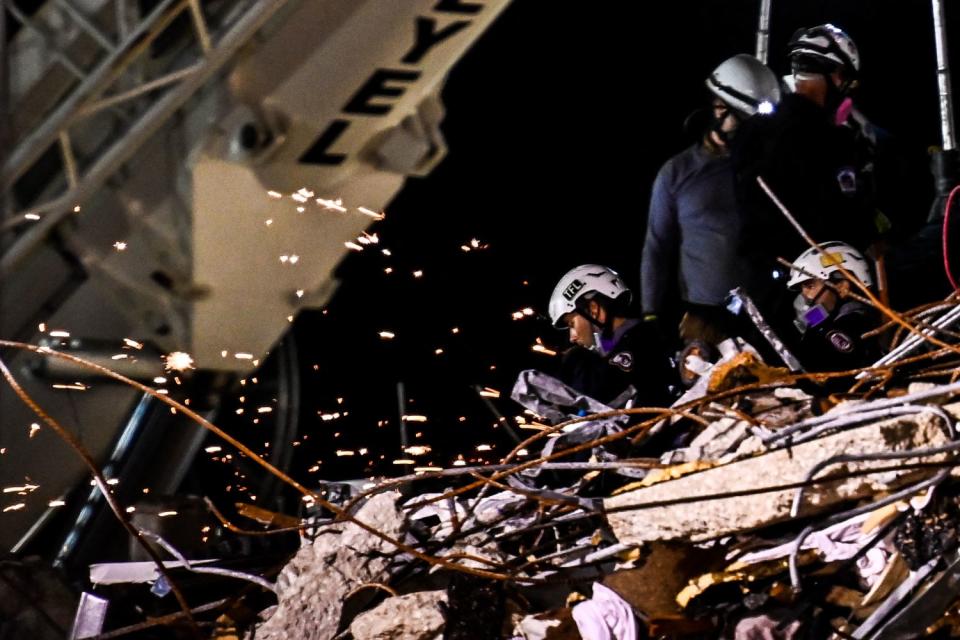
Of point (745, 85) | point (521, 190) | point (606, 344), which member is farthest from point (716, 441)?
point (521, 190)

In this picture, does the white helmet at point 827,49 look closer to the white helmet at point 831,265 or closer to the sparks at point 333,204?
the white helmet at point 831,265

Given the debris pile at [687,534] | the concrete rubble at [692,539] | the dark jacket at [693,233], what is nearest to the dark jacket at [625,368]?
the dark jacket at [693,233]

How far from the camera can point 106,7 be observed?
454cm

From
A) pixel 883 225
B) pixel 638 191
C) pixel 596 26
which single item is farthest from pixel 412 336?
pixel 883 225

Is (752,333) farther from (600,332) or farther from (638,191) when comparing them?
(638,191)

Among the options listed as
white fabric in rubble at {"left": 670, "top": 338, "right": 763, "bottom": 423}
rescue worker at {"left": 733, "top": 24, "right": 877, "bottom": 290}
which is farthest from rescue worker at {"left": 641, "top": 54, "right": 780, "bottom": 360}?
white fabric in rubble at {"left": 670, "top": 338, "right": 763, "bottom": 423}

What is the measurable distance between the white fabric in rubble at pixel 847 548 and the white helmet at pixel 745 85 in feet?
9.07

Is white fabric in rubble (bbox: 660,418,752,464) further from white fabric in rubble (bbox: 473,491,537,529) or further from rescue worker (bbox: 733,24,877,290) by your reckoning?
rescue worker (bbox: 733,24,877,290)

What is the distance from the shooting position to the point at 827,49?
5.52 meters

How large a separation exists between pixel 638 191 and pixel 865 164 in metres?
3.41

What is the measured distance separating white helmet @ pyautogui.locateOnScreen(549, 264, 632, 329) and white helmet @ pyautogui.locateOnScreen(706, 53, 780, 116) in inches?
34.1

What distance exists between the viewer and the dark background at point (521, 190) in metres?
7.75

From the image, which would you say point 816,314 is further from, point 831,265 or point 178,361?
point 178,361

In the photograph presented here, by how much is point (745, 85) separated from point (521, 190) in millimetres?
2953
